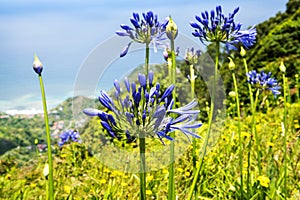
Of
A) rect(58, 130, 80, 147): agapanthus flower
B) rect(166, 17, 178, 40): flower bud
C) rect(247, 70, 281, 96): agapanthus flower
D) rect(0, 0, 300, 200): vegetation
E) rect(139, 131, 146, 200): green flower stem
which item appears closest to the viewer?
rect(139, 131, 146, 200): green flower stem

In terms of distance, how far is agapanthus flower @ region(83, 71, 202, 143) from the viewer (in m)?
1.39

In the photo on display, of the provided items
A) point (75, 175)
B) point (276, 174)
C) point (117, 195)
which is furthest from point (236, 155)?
point (75, 175)

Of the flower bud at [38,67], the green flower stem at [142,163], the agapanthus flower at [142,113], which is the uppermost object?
the flower bud at [38,67]

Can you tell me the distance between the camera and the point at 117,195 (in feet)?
10.6

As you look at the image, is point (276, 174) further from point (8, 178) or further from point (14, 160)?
point (14, 160)

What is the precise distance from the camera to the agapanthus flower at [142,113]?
1.39 meters

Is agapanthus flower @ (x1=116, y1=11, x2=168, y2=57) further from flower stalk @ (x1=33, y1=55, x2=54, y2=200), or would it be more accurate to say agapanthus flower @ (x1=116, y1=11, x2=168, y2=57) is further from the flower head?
the flower head

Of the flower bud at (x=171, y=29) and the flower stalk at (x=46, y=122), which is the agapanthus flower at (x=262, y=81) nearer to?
Answer: the flower bud at (x=171, y=29)

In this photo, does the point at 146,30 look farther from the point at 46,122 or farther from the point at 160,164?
the point at 160,164

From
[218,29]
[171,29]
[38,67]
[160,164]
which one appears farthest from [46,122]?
[160,164]

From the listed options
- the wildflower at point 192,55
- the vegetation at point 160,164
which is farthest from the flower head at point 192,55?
the vegetation at point 160,164

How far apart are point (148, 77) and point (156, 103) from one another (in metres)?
0.11

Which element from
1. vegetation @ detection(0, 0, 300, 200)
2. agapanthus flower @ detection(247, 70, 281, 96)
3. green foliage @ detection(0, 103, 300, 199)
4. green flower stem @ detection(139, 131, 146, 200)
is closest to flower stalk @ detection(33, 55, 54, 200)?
green flower stem @ detection(139, 131, 146, 200)

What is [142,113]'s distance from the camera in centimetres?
142
